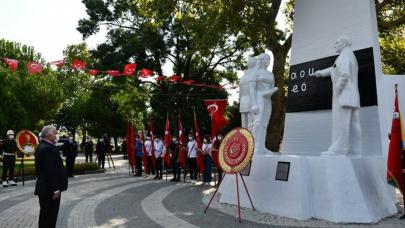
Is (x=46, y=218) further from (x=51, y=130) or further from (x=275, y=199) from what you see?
(x=275, y=199)

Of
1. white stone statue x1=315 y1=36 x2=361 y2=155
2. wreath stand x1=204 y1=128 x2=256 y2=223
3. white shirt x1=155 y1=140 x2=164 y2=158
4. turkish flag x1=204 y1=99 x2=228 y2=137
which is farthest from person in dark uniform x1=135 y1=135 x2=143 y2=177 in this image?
white stone statue x1=315 y1=36 x2=361 y2=155

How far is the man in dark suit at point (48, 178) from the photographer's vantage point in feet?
21.8

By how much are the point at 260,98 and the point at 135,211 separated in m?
4.49

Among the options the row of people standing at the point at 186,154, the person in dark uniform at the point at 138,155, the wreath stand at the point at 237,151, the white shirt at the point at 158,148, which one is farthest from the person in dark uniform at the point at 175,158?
the wreath stand at the point at 237,151

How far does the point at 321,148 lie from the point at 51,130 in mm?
8724

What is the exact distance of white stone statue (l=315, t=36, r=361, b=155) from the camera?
33.5ft

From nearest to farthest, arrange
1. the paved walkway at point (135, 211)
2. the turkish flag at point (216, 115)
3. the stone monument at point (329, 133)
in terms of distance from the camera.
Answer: the paved walkway at point (135, 211)
the stone monument at point (329, 133)
the turkish flag at point (216, 115)

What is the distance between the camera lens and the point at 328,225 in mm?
8922

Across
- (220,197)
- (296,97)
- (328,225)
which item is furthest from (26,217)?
(296,97)

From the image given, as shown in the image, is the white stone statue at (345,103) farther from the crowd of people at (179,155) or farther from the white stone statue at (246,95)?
the crowd of people at (179,155)

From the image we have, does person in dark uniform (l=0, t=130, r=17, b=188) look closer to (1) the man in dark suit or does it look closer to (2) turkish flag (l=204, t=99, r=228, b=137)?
(2) turkish flag (l=204, t=99, r=228, b=137)

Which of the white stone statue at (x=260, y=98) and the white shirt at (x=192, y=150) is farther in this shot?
the white shirt at (x=192, y=150)

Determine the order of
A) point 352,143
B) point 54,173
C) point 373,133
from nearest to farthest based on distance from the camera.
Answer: point 54,173 → point 352,143 → point 373,133

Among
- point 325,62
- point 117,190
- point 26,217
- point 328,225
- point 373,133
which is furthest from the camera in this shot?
point 117,190
